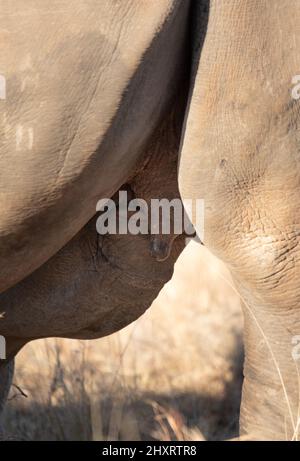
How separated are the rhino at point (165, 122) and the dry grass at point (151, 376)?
3.83 ft

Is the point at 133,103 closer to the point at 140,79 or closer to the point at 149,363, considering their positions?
the point at 140,79

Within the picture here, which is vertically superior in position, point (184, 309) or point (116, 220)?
point (184, 309)

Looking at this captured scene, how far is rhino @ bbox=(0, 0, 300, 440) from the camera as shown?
149 centimetres

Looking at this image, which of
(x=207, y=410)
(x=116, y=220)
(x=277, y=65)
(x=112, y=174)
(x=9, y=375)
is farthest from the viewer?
(x=207, y=410)

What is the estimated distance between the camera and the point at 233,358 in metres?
3.71

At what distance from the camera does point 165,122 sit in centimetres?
164

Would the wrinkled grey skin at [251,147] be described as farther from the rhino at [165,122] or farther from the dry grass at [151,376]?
the dry grass at [151,376]

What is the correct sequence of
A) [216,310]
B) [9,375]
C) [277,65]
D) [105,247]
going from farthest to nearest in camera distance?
[216,310]
[9,375]
[105,247]
[277,65]

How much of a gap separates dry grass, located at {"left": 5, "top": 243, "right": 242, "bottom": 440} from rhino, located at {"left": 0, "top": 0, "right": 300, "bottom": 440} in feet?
3.83

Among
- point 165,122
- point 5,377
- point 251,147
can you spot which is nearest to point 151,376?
point 5,377

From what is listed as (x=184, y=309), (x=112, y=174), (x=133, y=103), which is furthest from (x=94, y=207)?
(x=184, y=309)

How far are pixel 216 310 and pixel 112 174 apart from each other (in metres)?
2.46

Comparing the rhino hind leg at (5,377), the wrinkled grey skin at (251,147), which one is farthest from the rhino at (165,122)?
the rhino hind leg at (5,377)

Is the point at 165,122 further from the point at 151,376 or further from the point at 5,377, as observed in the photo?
the point at 151,376
